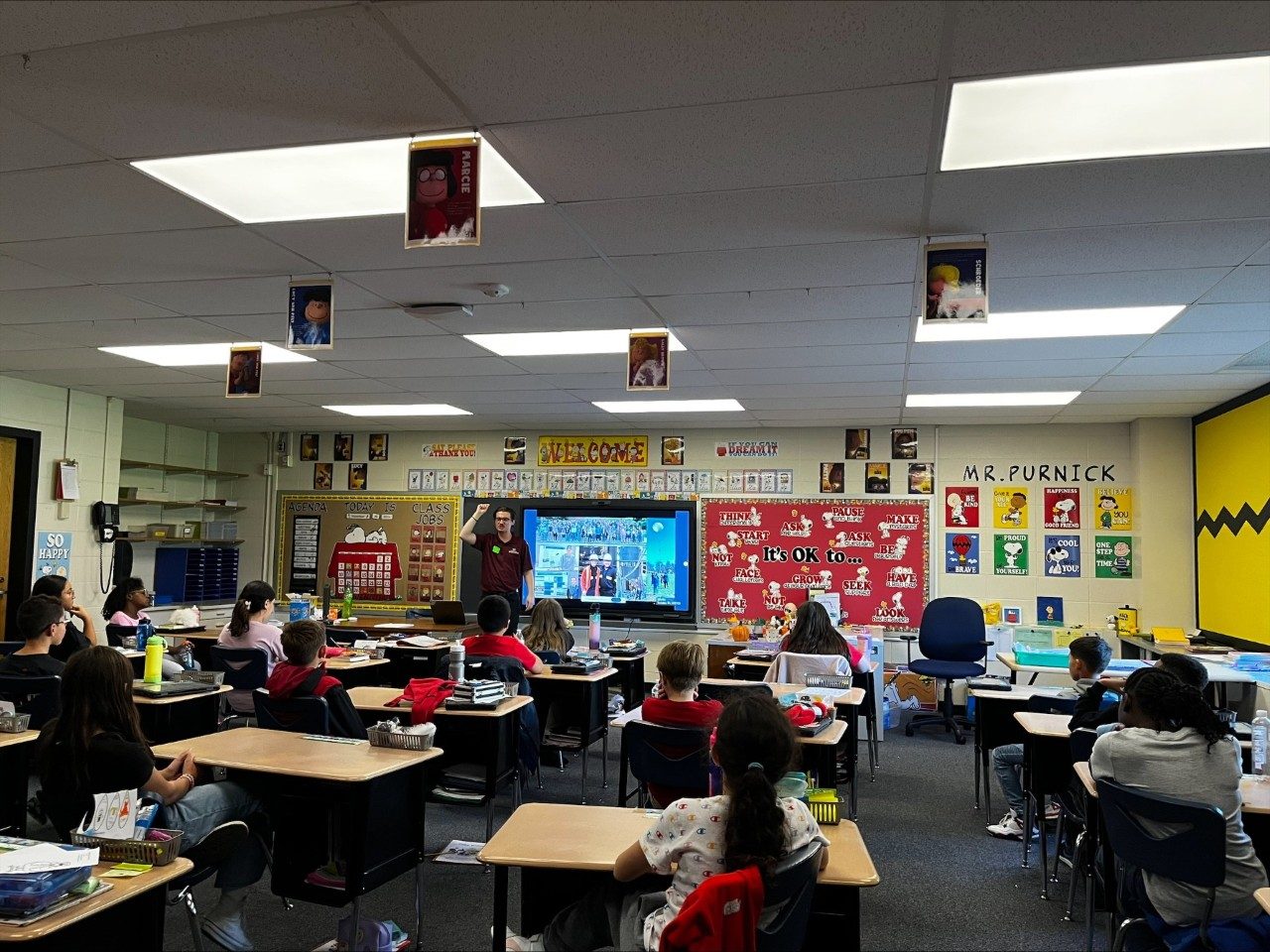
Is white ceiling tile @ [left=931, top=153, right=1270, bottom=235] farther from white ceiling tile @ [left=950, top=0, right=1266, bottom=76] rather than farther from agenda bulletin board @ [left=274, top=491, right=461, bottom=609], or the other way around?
agenda bulletin board @ [left=274, top=491, right=461, bottom=609]

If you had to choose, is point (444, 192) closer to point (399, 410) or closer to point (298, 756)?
point (298, 756)

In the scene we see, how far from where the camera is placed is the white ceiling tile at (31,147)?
2678 millimetres

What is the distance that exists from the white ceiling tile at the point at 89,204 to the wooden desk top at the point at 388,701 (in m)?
2.16

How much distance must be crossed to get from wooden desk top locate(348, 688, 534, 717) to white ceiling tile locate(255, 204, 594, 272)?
76.8 inches

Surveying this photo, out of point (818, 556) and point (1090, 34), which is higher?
point (1090, 34)

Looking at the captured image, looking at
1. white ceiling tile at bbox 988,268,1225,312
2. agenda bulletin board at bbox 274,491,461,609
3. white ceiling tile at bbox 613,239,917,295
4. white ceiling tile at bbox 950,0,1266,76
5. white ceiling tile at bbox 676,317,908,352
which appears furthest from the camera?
agenda bulletin board at bbox 274,491,461,609

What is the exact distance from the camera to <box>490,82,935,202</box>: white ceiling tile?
247 centimetres

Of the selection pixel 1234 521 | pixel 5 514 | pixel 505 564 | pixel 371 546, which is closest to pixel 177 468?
pixel 371 546

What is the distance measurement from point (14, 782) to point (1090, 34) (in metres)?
4.45

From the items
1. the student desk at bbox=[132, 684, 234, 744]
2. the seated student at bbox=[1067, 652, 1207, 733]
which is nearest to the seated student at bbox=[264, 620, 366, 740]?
the student desk at bbox=[132, 684, 234, 744]

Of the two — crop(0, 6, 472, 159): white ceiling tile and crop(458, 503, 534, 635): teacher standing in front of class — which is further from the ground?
crop(0, 6, 472, 159): white ceiling tile

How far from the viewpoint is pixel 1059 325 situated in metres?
4.77

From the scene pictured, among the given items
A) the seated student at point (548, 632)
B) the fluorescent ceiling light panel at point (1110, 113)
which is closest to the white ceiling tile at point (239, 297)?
the seated student at point (548, 632)

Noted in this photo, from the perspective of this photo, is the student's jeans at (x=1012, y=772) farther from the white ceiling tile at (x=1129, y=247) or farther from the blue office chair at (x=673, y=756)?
the white ceiling tile at (x=1129, y=247)
